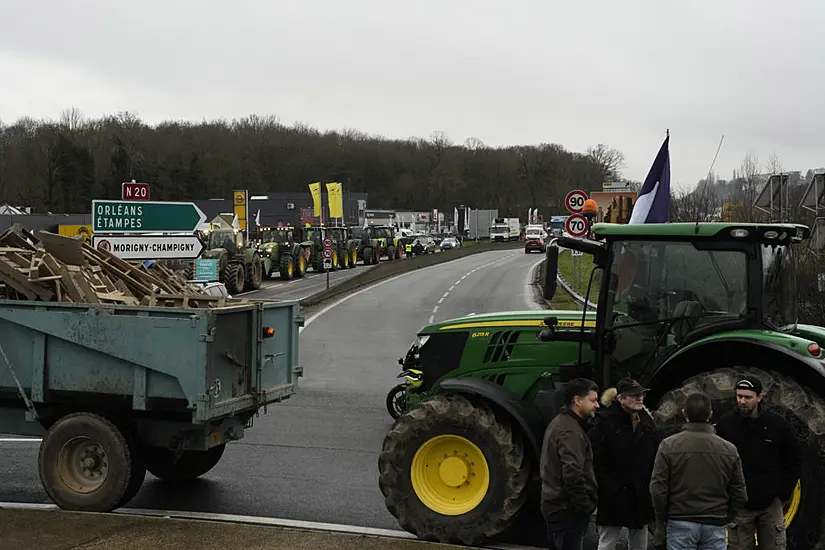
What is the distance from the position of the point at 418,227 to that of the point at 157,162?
32721 millimetres

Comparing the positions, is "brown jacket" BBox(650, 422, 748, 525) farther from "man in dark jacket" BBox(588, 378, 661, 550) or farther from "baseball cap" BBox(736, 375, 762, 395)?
"baseball cap" BBox(736, 375, 762, 395)

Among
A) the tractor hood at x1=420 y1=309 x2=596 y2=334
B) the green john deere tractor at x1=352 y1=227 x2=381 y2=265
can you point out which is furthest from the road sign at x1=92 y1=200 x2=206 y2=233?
the green john deere tractor at x1=352 y1=227 x2=381 y2=265

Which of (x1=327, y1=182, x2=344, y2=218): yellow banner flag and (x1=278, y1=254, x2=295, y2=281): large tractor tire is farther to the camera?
(x1=327, y1=182, x2=344, y2=218): yellow banner flag

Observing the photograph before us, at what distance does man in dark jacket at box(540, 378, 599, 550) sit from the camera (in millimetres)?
5480

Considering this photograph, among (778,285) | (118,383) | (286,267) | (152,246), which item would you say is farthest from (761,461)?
(286,267)

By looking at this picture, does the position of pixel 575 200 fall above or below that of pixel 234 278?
above

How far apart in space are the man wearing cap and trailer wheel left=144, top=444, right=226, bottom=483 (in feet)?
17.6

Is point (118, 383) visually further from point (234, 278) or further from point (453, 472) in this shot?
point (234, 278)

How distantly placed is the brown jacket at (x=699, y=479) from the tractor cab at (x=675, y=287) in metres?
1.75

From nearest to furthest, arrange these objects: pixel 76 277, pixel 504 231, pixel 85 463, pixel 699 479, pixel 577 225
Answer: pixel 699 479 → pixel 85 463 → pixel 76 277 → pixel 577 225 → pixel 504 231

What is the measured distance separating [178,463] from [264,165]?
113911 millimetres

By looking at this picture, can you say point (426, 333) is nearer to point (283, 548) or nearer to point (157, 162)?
point (283, 548)

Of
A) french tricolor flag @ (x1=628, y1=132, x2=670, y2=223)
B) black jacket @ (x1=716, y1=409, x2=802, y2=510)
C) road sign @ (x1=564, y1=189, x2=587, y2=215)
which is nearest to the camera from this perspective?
black jacket @ (x1=716, y1=409, x2=802, y2=510)

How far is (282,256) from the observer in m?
42.9
